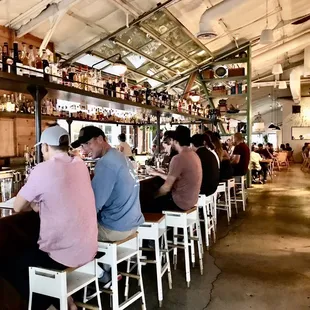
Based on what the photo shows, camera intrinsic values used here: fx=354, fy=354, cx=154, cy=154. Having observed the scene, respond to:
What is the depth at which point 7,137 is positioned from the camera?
498 cm

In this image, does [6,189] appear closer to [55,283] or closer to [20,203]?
[20,203]

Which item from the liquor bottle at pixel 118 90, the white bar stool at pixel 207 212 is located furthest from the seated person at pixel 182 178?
the liquor bottle at pixel 118 90

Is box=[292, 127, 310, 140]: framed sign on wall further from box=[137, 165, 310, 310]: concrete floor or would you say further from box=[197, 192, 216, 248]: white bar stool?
box=[197, 192, 216, 248]: white bar stool

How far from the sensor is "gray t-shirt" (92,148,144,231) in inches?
96.3

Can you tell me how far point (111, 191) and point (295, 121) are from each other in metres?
18.9

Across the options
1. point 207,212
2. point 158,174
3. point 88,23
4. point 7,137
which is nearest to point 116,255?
point 158,174

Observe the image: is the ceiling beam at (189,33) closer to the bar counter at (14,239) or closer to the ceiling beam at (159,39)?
the ceiling beam at (159,39)

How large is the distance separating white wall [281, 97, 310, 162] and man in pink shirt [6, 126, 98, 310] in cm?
1913

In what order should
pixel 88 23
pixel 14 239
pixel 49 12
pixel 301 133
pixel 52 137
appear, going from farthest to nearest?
1. pixel 301 133
2. pixel 88 23
3. pixel 49 12
4. pixel 14 239
5. pixel 52 137

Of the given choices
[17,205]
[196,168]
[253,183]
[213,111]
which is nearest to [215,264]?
[196,168]

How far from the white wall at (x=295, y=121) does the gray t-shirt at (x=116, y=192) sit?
18.6 m

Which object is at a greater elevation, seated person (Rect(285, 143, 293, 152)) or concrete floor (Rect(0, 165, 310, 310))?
seated person (Rect(285, 143, 293, 152))

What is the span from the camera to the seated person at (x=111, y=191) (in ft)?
8.05

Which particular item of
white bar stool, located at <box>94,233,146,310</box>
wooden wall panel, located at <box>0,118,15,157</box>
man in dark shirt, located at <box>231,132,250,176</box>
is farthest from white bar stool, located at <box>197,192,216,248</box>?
wooden wall panel, located at <box>0,118,15,157</box>
